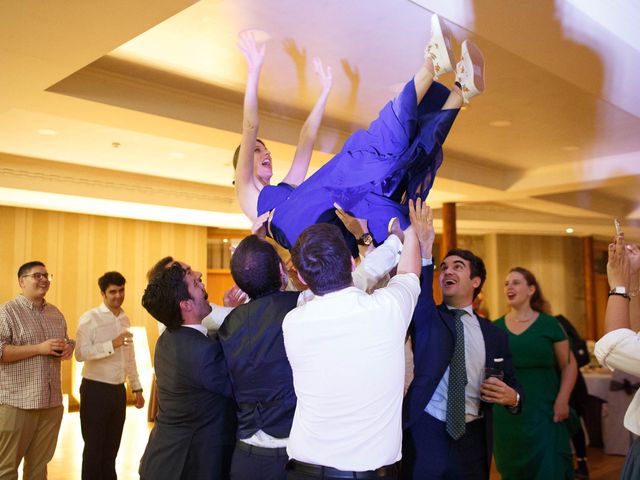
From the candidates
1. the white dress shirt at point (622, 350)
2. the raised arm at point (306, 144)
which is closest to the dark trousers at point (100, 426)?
the raised arm at point (306, 144)

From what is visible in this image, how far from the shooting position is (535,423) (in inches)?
161

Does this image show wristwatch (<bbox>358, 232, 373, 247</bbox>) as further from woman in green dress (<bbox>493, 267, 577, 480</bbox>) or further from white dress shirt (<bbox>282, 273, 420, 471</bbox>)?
woman in green dress (<bbox>493, 267, 577, 480</bbox>)

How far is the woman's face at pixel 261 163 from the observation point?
3.17 m

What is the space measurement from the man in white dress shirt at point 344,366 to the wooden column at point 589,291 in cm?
1339

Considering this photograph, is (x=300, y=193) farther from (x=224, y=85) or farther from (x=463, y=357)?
(x=224, y=85)

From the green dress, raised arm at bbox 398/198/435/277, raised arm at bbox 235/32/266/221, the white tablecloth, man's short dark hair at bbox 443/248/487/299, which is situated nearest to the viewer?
raised arm at bbox 398/198/435/277

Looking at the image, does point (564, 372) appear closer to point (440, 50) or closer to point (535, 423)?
point (535, 423)

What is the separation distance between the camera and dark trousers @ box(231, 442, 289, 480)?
7.83 ft

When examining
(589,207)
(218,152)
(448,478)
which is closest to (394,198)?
(448,478)

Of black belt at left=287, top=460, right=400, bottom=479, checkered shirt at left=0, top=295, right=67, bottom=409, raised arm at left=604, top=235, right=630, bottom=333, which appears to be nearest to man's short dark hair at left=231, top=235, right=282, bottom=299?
black belt at left=287, top=460, right=400, bottom=479

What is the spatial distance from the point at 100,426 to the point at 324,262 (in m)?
3.44

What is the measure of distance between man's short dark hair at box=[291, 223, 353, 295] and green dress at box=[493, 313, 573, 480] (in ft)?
8.02

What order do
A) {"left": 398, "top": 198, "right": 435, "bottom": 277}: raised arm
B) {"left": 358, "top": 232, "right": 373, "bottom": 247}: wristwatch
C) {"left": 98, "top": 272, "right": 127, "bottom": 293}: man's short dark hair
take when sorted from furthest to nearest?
1. {"left": 98, "top": 272, "right": 127, "bottom": 293}: man's short dark hair
2. {"left": 358, "top": 232, "right": 373, "bottom": 247}: wristwatch
3. {"left": 398, "top": 198, "right": 435, "bottom": 277}: raised arm

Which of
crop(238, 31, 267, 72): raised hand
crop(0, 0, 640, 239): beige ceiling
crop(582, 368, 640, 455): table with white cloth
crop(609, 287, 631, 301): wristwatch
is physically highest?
crop(0, 0, 640, 239): beige ceiling
